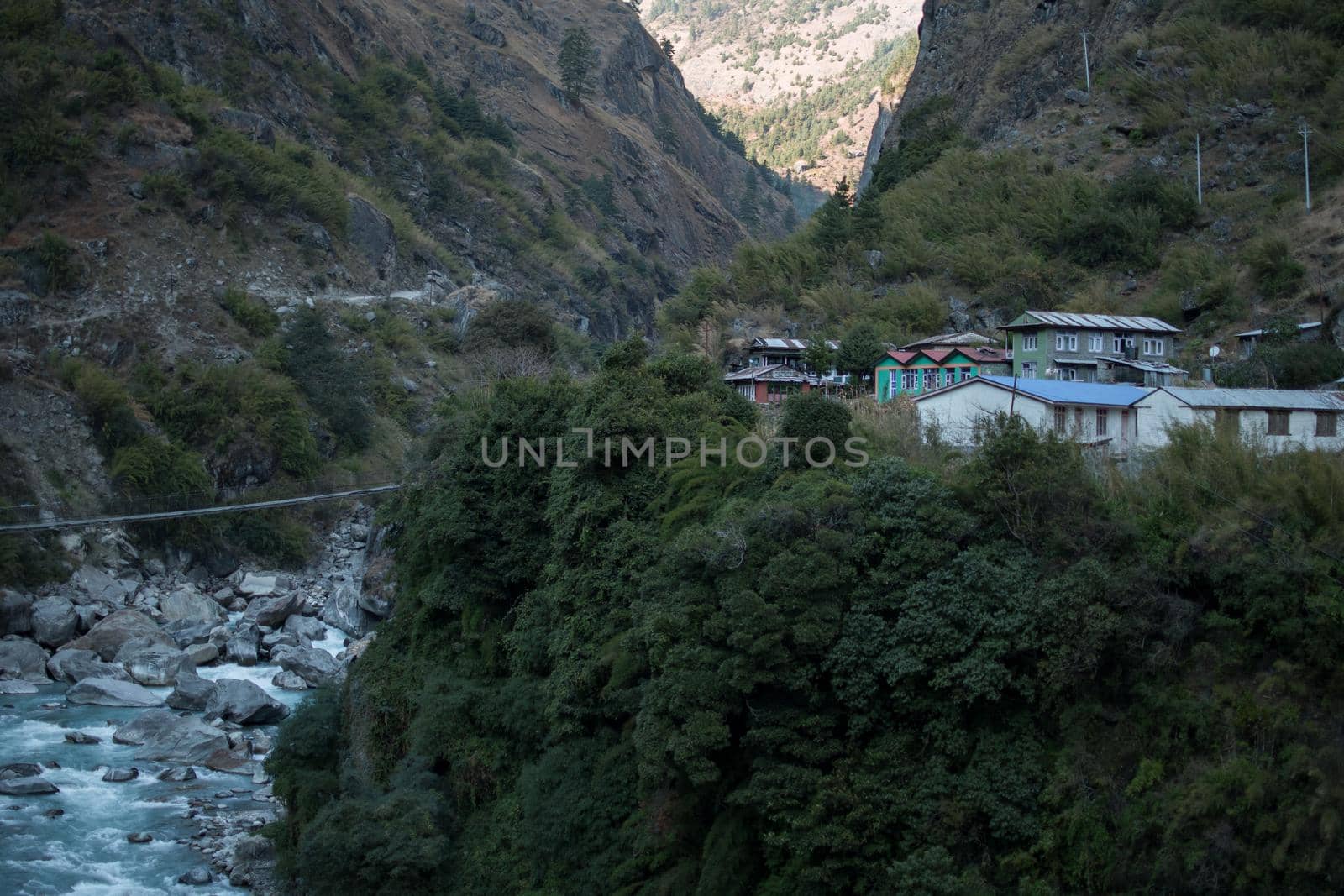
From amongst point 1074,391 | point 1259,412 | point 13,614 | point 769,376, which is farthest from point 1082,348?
point 13,614

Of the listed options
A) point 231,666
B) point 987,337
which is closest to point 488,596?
point 231,666

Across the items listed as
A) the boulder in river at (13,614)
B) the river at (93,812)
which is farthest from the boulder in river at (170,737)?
the boulder in river at (13,614)

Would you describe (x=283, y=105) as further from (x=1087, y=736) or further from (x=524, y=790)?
(x=1087, y=736)

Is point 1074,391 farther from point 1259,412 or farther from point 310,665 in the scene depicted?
point 310,665

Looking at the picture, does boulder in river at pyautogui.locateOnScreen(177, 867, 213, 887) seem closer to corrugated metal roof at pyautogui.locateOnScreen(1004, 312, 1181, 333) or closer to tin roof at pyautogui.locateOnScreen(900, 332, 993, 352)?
tin roof at pyautogui.locateOnScreen(900, 332, 993, 352)

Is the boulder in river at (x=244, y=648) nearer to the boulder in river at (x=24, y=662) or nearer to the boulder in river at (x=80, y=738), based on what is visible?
the boulder in river at (x=24, y=662)

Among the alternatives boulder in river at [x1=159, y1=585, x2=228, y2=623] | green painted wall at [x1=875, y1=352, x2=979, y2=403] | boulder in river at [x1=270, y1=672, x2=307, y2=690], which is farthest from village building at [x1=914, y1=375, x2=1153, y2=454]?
boulder in river at [x1=159, y1=585, x2=228, y2=623]
